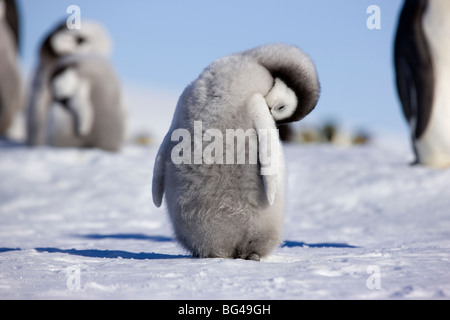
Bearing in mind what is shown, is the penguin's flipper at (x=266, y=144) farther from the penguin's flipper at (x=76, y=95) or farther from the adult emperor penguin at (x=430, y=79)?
the penguin's flipper at (x=76, y=95)

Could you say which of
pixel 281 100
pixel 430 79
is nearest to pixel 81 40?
pixel 430 79

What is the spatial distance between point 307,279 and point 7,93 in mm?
9086

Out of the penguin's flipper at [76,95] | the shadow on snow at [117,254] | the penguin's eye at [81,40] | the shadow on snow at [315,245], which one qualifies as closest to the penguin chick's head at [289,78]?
the shadow on snow at [117,254]

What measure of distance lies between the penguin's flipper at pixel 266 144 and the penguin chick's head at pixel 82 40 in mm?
6737

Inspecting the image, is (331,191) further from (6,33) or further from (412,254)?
(6,33)

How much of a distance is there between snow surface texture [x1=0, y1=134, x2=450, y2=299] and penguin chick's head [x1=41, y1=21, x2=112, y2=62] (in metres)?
1.77

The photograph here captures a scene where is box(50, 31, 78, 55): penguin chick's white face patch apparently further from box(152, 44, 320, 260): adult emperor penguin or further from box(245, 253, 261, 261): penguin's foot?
box(245, 253, 261, 261): penguin's foot

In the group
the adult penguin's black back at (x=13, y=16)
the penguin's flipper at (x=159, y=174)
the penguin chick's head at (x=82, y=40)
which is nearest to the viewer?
the penguin's flipper at (x=159, y=174)

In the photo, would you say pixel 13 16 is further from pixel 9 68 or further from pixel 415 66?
pixel 415 66

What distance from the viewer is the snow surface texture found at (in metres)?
2.16

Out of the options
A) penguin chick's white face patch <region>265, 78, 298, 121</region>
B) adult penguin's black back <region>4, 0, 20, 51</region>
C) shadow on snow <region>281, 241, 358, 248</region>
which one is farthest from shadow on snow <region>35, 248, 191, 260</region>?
adult penguin's black back <region>4, 0, 20, 51</region>

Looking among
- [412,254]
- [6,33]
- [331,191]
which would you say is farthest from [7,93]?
[412,254]

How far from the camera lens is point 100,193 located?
654 cm

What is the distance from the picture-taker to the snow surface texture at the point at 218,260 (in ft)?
7.10
